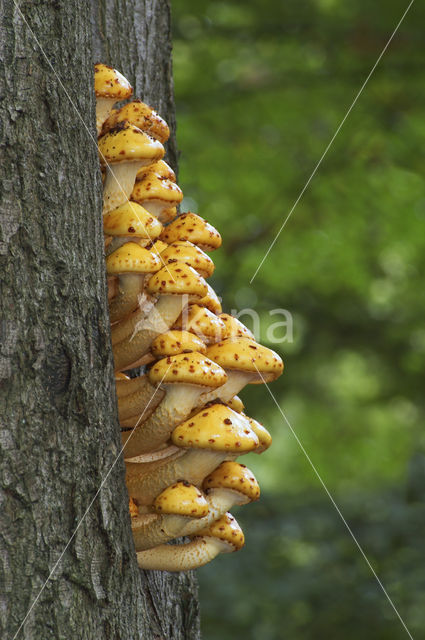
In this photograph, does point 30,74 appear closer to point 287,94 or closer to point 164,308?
point 164,308

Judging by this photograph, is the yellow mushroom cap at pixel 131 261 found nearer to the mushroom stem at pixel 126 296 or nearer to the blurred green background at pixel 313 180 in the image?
the mushroom stem at pixel 126 296

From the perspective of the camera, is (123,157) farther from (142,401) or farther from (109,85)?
(142,401)

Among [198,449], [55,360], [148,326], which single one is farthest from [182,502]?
[55,360]

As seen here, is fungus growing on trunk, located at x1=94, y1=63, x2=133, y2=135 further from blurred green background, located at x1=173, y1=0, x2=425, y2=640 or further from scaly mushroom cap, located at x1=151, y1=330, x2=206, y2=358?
blurred green background, located at x1=173, y1=0, x2=425, y2=640

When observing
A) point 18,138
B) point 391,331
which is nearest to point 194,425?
point 18,138

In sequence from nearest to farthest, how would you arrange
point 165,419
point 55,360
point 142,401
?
1. point 55,360
2. point 165,419
3. point 142,401

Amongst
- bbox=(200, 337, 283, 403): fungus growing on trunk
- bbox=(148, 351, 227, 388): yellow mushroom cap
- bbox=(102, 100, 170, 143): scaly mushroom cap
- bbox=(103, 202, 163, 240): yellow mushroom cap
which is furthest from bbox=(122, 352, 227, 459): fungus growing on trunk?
bbox=(102, 100, 170, 143): scaly mushroom cap

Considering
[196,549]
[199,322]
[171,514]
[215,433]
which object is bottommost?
[196,549]

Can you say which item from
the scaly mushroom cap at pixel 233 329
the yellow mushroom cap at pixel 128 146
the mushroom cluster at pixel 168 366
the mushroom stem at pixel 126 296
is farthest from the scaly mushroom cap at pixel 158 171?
the scaly mushroom cap at pixel 233 329
